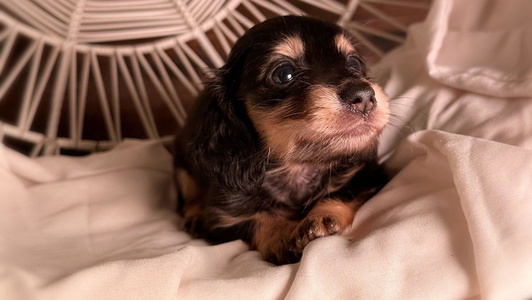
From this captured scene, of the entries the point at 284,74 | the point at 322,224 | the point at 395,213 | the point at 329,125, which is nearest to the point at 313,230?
the point at 322,224

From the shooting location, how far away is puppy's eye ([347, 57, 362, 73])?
1926 mm

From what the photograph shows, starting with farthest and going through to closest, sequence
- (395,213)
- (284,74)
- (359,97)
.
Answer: (284,74) → (395,213) → (359,97)

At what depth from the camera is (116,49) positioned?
2.88 m

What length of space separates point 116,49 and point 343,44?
150 cm

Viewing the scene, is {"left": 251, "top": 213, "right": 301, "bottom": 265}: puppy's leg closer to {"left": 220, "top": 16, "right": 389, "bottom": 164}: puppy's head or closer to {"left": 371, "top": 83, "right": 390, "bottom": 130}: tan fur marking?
{"left": 220, "top": 16, "right": 389, "bottom": 164}: puppy's head

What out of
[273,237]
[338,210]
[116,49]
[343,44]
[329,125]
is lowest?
[273,237]

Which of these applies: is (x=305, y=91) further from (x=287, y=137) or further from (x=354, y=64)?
(x=354, y=64)

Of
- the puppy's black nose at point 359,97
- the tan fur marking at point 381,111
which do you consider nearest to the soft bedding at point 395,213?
the tan fur marking at point 381,111

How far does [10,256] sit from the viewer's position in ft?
5.71

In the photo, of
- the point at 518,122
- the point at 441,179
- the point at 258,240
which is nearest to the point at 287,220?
the point at 258,240

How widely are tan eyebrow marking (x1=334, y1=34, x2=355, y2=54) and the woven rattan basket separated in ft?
2.73

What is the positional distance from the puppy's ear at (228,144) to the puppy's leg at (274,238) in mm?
181

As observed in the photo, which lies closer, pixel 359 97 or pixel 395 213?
pixel 359 97

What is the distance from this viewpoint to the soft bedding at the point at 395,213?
1.41 metres
